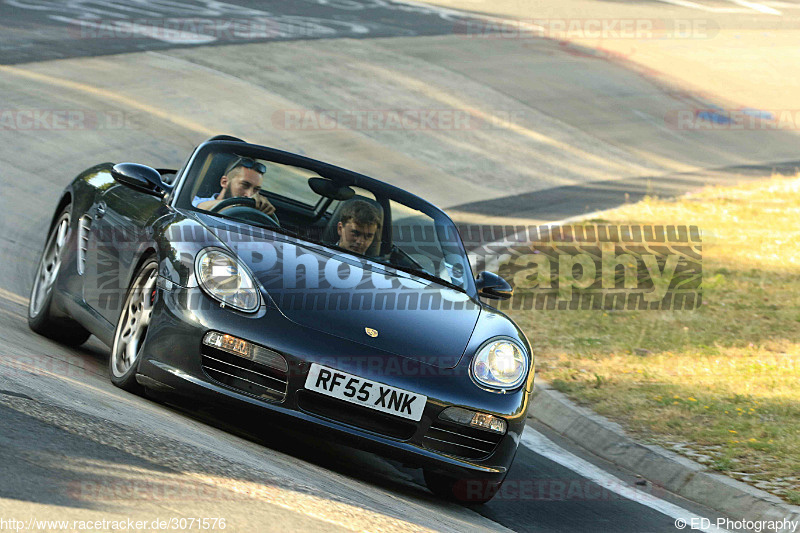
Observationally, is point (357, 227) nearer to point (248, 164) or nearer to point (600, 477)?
point (248, 164)

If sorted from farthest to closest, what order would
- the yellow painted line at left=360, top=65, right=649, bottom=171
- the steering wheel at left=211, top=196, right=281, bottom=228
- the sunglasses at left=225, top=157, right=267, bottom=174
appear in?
the yellow painted line at left=360, top=65, right=649, bottom=171 < the sunglasses at left=225, top=157, right=267, bottom=174 < the steering wheel at left=211, top=196, right=281, bottom=228

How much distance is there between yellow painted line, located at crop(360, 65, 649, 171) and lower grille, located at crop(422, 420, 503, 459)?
15.0 meters

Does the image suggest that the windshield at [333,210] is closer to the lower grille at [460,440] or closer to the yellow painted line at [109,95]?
the lower grille at [460,440]

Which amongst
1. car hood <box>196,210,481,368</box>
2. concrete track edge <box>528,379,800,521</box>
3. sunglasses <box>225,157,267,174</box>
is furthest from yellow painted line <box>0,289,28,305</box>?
concrete track edge <box>528,379,800,521</box>

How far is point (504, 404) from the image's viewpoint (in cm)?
483

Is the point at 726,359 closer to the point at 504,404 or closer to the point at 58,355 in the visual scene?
the point at 504,404

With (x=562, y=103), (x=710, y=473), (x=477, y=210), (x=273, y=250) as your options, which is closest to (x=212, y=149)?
(x=273, y=250)

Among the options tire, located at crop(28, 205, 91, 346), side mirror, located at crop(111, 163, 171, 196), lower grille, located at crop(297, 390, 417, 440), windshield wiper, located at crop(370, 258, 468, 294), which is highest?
side mirror, located at crop(111, 163, 171, 196)

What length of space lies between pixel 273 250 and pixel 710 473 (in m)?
2.67

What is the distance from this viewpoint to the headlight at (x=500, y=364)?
4.91 metres

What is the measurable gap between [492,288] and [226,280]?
193 cm

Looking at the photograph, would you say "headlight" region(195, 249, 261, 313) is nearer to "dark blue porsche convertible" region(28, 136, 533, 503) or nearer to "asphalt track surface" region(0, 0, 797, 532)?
"dark blue porsche convertible" region(28, 136, 533, 503)

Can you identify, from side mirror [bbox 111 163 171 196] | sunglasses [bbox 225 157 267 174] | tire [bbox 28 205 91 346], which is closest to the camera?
side mirror [bbox 111 163 171 196]

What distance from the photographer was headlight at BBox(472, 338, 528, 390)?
4906mm
